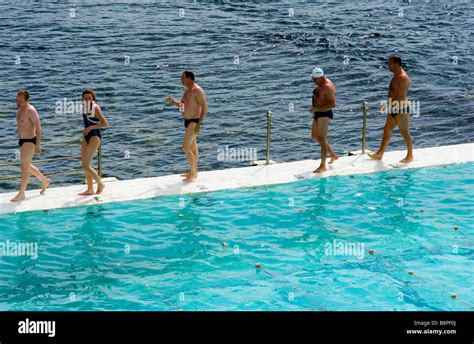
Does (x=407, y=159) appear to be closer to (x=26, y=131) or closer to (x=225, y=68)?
(x=26, y=131)

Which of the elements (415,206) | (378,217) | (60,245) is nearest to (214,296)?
(60,245)

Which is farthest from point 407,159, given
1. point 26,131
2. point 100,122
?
point 26,131

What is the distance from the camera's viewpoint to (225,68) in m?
31.4

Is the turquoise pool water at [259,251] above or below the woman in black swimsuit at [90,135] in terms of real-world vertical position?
below

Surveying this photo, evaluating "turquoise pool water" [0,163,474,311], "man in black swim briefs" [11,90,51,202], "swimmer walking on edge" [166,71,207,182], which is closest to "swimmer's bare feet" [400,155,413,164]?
"turquoise pool water" [0,163,474,311]

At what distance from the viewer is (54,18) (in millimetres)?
36719

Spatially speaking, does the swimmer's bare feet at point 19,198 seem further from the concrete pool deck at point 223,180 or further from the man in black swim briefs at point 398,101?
the man in black swim briefs at point 398,101

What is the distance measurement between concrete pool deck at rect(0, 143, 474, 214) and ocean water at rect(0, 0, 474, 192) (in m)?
3.29

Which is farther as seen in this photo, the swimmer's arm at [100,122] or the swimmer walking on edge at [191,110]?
the swimmer walking on edge at [191,110]

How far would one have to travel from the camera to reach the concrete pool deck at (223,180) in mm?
13453

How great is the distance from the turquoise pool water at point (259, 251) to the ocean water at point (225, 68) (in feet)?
20.5

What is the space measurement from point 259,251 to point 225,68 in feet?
66.2

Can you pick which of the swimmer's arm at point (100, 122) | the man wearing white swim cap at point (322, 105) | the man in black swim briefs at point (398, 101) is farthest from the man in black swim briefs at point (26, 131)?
the man in black swim briefs at point (398, 101)

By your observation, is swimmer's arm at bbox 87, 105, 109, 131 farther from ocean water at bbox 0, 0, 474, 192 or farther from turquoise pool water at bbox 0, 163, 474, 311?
ocean water at bbox 0, 0, 474, 192
